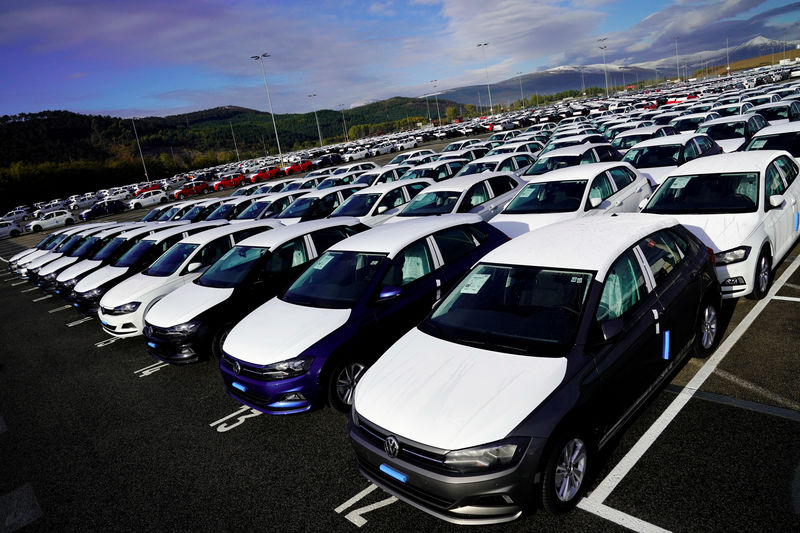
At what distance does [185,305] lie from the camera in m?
7.06

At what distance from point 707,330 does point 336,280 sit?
413 cm

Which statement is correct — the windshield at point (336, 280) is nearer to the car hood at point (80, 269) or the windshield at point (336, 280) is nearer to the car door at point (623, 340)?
the car door at point (623, 340)

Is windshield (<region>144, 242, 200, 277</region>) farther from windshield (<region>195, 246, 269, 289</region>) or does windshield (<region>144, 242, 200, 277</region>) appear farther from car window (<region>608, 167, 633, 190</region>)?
car window (<region>608, 167, 633, 190</region>)

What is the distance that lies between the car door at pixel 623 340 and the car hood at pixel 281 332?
2.61 metres

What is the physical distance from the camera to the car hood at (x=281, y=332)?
495 cm

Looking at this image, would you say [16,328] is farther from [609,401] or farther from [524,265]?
[609,401]

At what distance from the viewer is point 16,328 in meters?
11.3

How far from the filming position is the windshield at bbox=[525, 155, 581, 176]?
41.0 feet

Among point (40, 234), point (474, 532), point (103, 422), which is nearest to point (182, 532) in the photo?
point (474, 532)

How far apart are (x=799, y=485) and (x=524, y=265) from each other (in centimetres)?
241

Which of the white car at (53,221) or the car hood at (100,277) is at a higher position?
the white car at (53,221)

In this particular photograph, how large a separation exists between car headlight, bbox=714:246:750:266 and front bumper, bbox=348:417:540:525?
4.39 metres

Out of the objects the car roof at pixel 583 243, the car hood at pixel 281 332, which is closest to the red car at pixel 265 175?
the car hood at pixel 281 332

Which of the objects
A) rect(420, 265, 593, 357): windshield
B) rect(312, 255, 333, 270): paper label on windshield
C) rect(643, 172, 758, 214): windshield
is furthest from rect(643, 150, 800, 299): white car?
rect(312, 255, 333, 270): paper label on windshield
